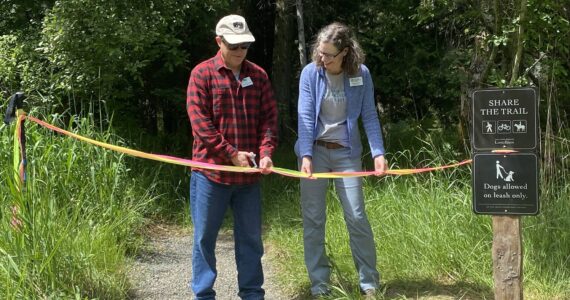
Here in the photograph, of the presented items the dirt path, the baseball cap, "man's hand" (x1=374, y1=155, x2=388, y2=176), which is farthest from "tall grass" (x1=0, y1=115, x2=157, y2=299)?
"man's hand" (x1=374, y1=155, x2=388, y2=176)

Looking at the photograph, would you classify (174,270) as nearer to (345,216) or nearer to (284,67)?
(345,216)

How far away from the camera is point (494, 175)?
3.32 m

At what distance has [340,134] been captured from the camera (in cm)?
407

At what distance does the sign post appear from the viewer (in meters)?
3.26

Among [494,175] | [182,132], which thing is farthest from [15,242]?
[182,132]

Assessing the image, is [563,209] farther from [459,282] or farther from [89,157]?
[89,157]

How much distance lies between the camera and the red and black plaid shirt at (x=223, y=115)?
3.76 meters

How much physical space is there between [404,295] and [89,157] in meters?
3.18

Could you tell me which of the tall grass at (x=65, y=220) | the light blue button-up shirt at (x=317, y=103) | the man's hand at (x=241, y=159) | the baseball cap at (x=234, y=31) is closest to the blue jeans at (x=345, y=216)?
the light blue button-up shirt at (x=317, y=103)

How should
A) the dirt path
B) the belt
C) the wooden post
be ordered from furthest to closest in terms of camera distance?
the dirt path → the belt → the wooden post

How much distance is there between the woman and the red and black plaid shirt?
32 centimetres

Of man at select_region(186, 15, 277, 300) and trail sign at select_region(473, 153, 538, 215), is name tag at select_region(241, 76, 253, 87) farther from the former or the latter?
trail sign at select_region(473, 153, 538, 215)

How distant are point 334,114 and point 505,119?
111 centimetres

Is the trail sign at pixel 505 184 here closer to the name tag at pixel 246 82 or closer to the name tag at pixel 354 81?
the name tag at pixel 354 81
